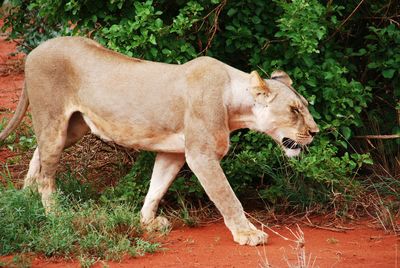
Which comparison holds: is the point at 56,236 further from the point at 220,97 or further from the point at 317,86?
the point at 317,86

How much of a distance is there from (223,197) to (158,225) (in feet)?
2.13

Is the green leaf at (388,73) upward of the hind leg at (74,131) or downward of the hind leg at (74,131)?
upward

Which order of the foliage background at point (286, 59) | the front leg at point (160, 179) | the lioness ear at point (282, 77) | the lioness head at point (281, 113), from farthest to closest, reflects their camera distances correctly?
the foliage background at point (286, 59) → the front leg at point (160, 179) → the lioness ear at point (282, 77) → the lioness head at point (281, 113)

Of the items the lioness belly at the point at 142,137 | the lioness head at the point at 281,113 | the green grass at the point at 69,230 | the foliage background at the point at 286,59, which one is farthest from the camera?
the foliage background at the point at 286,59

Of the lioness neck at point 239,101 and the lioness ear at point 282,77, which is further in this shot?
the lioness ear at point 282,77

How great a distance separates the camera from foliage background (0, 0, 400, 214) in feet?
25.7

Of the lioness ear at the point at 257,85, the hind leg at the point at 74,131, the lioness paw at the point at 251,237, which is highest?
the lioness ear at the point at 257,85

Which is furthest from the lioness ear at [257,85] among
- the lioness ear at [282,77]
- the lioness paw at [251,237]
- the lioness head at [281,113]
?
the lioness paw at [251,237]

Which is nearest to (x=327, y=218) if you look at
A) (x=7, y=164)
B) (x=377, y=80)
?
(x=377, y=80)

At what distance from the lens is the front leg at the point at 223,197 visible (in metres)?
7.06

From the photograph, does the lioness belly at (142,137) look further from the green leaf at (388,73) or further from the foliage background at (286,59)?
the green leaf at (388,73)

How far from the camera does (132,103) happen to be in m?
7.44

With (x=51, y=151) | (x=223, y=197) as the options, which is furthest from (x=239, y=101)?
(x=51, y=151)

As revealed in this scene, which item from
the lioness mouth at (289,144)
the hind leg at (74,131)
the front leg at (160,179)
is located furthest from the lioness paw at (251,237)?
the hind leg at (74,131)
